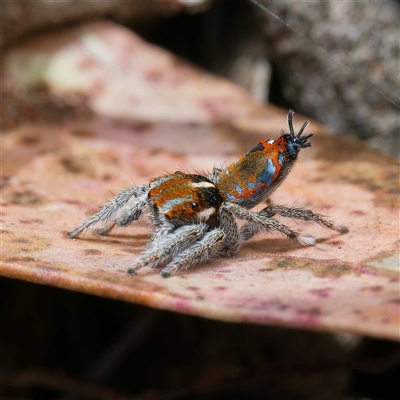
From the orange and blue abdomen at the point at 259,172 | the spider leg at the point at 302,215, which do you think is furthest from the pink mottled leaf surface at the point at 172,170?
the orange and blue abdomen at the point at 259,172

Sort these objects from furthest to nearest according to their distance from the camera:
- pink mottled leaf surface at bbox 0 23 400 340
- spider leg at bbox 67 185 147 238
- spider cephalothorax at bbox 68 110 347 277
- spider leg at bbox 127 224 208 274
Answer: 1. spider leg at bbox 67 185 147 238
2. spider cephalothorax at bbox 68 110 347 277
3. spider leg at bbox 127 224 208 274
4. pink mottled leaf surface at bbox 0 23 400 340

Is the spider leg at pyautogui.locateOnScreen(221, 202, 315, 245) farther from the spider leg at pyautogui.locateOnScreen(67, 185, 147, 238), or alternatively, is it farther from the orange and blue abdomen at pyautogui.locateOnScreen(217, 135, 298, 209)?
the spider leg at pyautogui.locateOnScreen(67, 185, 147, 238)

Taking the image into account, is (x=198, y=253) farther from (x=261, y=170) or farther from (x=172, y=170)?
(x=172, y=170)

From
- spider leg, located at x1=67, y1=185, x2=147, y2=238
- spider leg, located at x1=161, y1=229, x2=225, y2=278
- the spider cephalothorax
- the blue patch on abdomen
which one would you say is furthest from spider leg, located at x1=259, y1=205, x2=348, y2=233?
spider leg, located at x1=67, y1=185, x2=147, y2=238

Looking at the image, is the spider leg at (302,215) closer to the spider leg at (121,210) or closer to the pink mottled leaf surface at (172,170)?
the pink mottled leaf surface at (172,170)

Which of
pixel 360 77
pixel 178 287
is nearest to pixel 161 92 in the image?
pixel 360 77

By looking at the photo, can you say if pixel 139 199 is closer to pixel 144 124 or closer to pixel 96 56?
pixel 144 124
